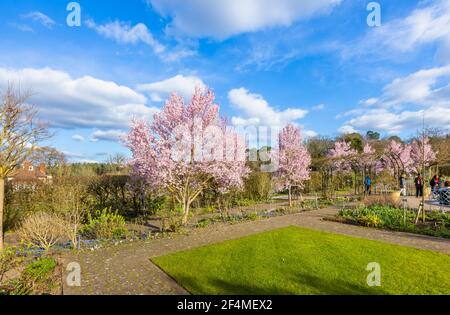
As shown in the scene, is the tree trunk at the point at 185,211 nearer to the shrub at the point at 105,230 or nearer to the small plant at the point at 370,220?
the shrub at the point at 105,230

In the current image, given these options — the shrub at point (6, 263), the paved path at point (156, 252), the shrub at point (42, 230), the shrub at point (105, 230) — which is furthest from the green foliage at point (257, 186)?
the shrub at point (6, 263)

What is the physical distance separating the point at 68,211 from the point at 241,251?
7420 mm

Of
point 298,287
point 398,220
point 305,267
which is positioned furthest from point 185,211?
point 398,220

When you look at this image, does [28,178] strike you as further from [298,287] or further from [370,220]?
[370,220]

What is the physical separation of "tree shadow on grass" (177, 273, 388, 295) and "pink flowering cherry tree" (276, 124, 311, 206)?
11.7m

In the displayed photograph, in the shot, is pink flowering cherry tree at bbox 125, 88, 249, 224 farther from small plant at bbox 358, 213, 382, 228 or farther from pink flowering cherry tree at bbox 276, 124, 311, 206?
small plant at bbox 358, 213, 382, 228

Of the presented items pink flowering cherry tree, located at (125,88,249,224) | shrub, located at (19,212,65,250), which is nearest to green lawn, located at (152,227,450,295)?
shrub, located at (19,212,65,250)

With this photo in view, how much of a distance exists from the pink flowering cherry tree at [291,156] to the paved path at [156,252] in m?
4.51

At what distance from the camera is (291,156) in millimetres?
16953

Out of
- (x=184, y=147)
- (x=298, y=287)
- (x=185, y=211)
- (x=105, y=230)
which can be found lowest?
(x=298, y=287)

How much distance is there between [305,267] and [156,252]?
4430mm

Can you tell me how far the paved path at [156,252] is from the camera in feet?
17.9
